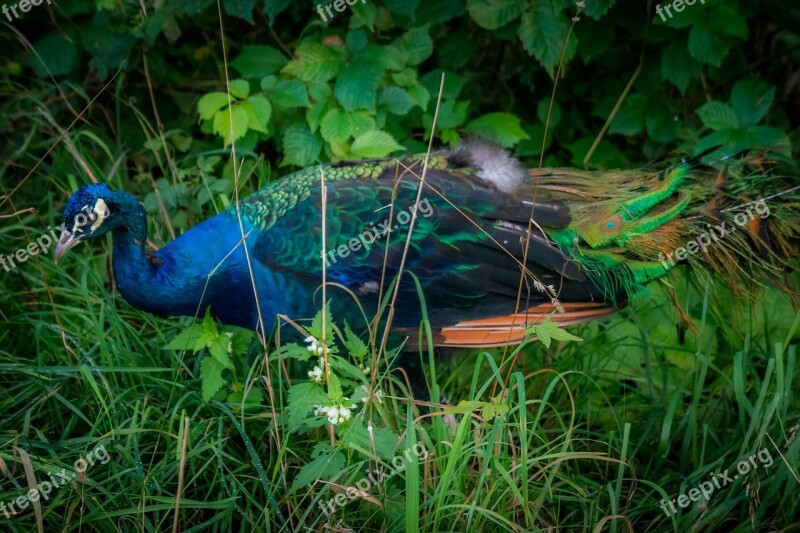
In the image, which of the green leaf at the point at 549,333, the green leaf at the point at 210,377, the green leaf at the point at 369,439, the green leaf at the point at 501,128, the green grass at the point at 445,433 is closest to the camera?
the green leaf at the point at 549,333

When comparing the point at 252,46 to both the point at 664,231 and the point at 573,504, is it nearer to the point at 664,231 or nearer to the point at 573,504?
the point at 664,231

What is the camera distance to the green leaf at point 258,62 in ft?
11.9

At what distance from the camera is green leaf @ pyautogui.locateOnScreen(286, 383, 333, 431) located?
2.22m

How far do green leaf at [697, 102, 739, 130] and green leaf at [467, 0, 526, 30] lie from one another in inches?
35.8

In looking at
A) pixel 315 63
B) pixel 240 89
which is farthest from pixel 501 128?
pixel 240 89

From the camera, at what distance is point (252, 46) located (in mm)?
3703

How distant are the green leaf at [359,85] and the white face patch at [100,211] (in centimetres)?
112

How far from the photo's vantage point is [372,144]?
3.40 meters

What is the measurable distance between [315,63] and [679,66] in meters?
1.59

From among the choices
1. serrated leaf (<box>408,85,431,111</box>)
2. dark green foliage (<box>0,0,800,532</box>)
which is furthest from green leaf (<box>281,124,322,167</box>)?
serrated leaf (<box>408,85,431,111</box>)

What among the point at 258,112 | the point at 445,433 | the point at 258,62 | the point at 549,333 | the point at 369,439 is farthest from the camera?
the point at 258,62

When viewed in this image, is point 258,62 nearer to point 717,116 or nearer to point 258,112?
point 258,112

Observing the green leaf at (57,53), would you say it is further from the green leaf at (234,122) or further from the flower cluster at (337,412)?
the flower cluster at (337,412)

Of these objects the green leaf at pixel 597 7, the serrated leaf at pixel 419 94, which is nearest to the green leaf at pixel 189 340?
the serrated leaf at pixel 419 94
